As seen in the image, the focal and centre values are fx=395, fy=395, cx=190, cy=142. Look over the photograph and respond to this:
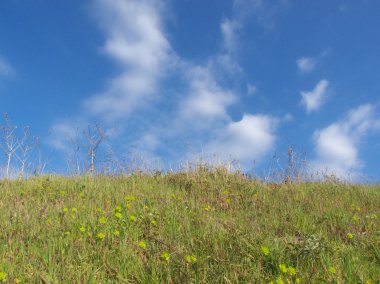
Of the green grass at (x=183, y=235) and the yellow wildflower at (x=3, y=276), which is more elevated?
the green grass at (x=183, y=235)

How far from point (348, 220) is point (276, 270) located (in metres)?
3.20

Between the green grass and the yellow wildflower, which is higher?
the green grass

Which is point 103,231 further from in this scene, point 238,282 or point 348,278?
point 348,278

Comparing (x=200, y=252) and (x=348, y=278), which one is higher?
(x=200, y=252)

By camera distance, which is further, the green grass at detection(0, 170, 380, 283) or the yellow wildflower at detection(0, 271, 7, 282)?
the green grass at detection(0, 170, 380, 283)

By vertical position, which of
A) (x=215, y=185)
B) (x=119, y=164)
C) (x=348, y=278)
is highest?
(x=119, y=164)

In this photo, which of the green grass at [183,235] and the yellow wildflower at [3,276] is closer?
the yellow wildflower at [3,276]

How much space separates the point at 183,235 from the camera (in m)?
5.90

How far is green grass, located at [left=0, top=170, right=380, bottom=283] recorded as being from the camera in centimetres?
452

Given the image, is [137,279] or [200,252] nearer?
[137,279]

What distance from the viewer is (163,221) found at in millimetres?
6379

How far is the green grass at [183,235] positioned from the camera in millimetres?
4523

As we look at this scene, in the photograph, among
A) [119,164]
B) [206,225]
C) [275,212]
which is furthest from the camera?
[119,164]

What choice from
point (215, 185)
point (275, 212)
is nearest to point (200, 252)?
point (275, 212)
